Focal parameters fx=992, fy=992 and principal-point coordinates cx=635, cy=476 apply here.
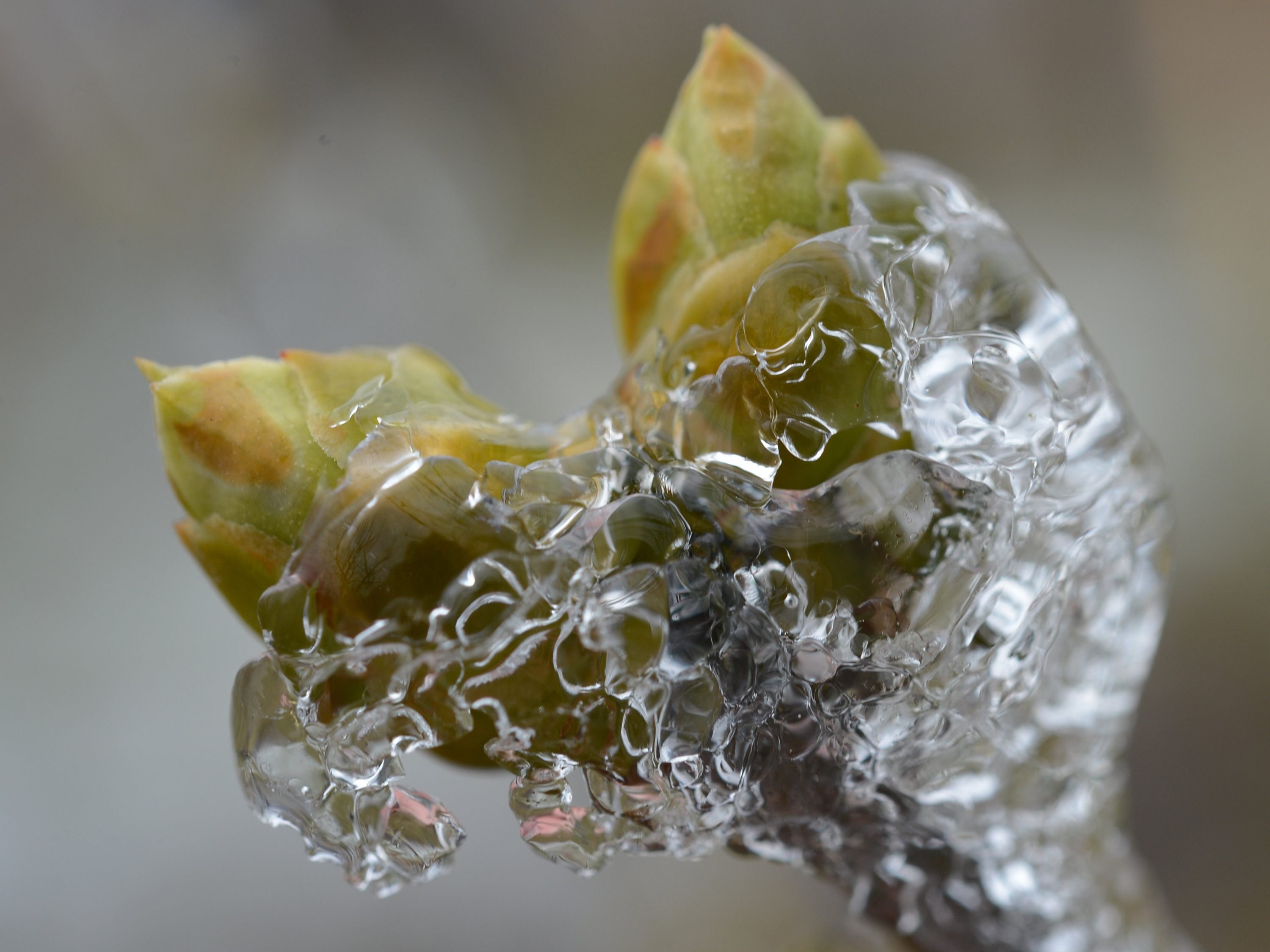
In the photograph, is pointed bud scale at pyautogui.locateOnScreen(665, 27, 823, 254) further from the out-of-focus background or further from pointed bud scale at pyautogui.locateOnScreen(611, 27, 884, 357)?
the out-of-focus background

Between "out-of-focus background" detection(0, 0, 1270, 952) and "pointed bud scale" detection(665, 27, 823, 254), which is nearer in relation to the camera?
"pointed bud scale" detection(665, 27, 823, 254)

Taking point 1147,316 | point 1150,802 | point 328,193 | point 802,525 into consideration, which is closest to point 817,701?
point 802,525

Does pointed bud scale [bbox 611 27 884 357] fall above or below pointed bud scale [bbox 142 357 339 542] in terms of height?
above

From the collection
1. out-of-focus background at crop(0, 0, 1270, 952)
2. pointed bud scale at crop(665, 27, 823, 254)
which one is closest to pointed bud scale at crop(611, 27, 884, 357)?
pointed bud scale at crop(665, 27, 823, 254)

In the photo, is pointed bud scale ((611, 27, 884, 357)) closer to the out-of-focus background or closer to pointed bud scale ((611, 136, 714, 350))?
pointed bud scale ((611, 136, 714, 350))

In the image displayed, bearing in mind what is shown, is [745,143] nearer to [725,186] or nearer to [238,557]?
[725,186]

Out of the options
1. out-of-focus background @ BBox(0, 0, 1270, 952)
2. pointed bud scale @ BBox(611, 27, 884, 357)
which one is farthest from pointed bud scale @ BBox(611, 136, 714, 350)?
out-of-focus background @ BBox(0, 0, 1270, 952)
